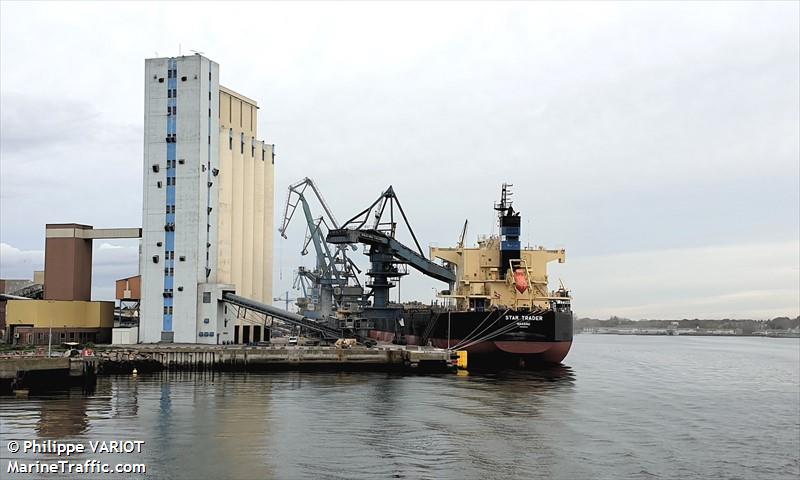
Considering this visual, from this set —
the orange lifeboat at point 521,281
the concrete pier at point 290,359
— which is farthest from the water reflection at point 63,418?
the orange lifeboat at point 521,281

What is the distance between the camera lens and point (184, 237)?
221 ft

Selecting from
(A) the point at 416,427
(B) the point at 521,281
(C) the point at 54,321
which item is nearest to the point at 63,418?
(A) the point at 416,427

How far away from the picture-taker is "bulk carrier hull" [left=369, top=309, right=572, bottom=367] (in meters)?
59.2

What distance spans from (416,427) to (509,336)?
27.8 meters

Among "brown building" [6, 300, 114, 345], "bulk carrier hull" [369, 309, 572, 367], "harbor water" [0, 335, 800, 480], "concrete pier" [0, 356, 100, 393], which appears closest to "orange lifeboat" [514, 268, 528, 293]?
"bulk carrier hull" [369, 309, 572, 367]

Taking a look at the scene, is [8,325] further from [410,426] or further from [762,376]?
[762,376]

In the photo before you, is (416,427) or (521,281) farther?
(521,281)

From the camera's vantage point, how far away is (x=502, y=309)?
61188 millimetres

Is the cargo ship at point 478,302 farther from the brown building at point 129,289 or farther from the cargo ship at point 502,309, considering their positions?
the brown building at point 129,289

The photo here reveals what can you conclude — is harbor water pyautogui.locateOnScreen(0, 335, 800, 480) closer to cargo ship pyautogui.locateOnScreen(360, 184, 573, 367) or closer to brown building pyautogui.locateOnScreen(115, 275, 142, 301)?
cargo ship pyautogui.locateOnScreen(360, 184, 573, 367)

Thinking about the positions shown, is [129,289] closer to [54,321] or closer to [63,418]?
[54,321]

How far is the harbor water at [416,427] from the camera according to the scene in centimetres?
2538

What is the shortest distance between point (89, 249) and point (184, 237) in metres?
12.4

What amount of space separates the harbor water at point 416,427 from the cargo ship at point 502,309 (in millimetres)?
8559
